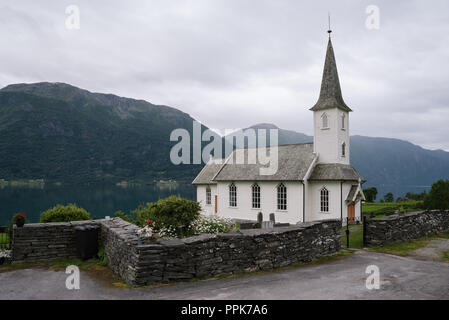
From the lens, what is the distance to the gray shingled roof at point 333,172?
85.4 feet

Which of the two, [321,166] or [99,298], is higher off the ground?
[321,166]

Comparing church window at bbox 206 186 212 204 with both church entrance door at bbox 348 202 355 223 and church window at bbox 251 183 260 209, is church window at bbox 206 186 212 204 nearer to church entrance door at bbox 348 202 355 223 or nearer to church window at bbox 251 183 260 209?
church window at bbox 251 183 260 209

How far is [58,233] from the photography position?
12117 millimetres

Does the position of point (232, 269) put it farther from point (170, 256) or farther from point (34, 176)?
point (34, 176)

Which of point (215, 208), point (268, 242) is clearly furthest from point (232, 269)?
point (215, 208)

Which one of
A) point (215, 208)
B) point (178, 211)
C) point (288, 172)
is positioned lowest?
point (215, 208)

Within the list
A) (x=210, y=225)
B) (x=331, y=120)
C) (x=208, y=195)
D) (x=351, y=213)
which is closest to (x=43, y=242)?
(x=210, y=225)

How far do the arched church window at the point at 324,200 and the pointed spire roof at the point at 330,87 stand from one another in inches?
313

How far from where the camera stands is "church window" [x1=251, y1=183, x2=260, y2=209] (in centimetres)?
3030

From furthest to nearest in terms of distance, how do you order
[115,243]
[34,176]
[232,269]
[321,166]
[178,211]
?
[34,176] → [321,166] → [178,211] → [115,243] → [232,269]

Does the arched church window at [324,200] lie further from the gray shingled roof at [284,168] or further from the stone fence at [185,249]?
the stone fence at [185,249]

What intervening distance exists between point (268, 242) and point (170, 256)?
3.54 meters
